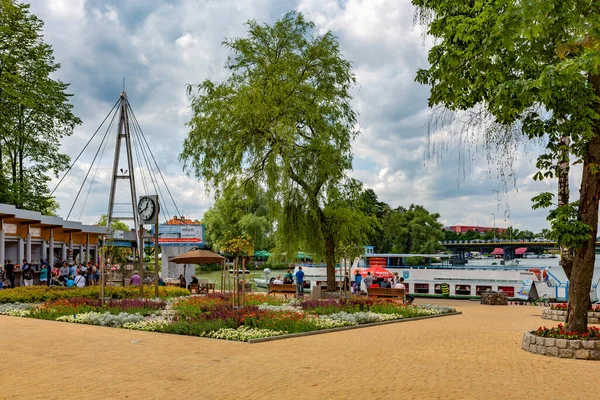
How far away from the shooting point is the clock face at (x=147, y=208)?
2773 centimetres

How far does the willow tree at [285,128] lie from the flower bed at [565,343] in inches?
597

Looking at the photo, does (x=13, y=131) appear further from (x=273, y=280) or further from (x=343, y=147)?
(x=343, y=147)

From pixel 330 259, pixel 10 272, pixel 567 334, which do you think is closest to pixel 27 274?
pixel 10 272

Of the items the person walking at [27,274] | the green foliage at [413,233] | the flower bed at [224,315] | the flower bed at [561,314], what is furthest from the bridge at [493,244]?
the person walking at [27,274]

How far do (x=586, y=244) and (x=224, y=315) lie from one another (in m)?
9.12

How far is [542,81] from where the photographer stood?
33.1 feet

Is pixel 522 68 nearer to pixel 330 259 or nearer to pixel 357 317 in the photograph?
pixel 357 317

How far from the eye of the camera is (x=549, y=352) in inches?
503

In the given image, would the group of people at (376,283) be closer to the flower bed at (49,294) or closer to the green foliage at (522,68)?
the flower bed at (49,294)

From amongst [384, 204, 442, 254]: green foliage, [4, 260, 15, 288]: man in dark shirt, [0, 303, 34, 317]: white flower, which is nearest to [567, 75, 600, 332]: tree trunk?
[0, 303, 34, 317]: white flower

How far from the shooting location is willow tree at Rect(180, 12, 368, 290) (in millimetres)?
27406

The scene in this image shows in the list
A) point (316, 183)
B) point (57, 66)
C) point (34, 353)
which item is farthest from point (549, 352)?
point (57, 66)

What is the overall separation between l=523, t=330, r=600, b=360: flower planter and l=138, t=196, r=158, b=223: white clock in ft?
61.7

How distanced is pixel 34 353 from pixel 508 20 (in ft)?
34.8
